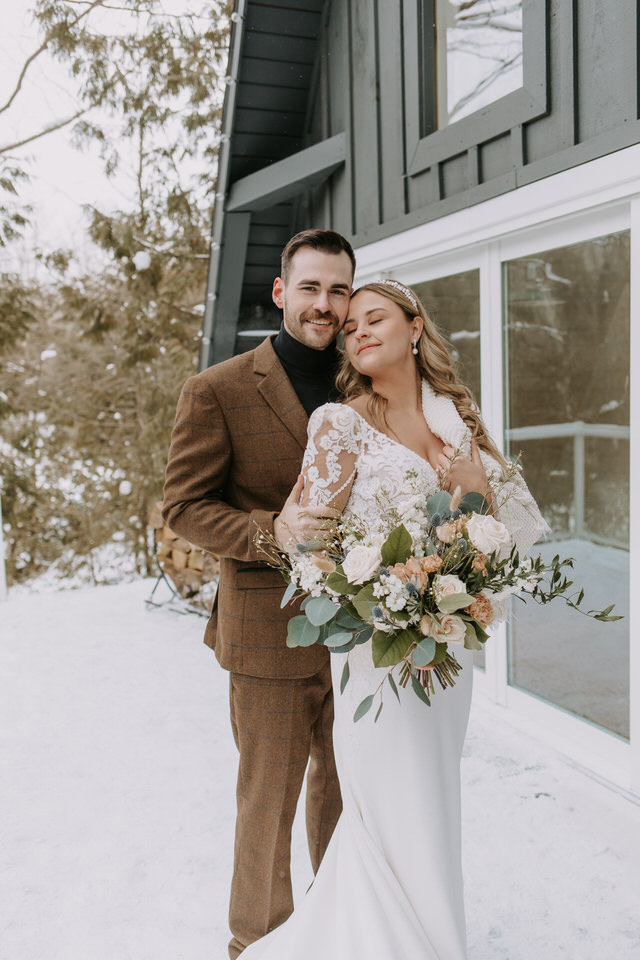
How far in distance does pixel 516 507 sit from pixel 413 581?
0.52 meters

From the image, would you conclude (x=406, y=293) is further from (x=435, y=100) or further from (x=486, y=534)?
(x=435, y=100)

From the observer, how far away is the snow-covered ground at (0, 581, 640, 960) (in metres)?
2.35

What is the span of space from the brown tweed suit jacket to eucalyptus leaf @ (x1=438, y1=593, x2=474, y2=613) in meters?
0.58

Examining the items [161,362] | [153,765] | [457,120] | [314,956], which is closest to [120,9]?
[161,362]

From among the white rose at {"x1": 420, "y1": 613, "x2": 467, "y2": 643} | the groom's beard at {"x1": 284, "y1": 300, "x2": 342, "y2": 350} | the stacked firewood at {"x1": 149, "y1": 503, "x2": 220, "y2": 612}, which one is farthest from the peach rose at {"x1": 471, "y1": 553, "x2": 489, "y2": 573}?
the stacked firewood at {"x1": 149, "y1": 503, "x2": 220, "y2": 612}

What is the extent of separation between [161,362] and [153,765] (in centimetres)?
667

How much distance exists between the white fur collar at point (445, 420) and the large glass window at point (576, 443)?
4.92 feet

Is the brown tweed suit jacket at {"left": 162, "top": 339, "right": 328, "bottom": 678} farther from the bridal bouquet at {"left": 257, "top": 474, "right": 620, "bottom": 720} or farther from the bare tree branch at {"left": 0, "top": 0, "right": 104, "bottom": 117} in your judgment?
the bare tree branch at {"left": 0, "top": 0, "right": 104, "bottom": 117}

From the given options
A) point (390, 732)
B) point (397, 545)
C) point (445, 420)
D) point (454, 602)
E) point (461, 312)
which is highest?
point (461, 312)

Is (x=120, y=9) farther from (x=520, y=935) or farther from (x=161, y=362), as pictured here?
(x=520, y=935)

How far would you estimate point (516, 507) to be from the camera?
6.22 ft

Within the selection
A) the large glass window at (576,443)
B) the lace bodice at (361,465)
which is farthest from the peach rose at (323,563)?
the large glass window at (576,443)

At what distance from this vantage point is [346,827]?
1.84m

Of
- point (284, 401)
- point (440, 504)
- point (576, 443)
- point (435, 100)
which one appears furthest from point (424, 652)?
point (576, 443)
